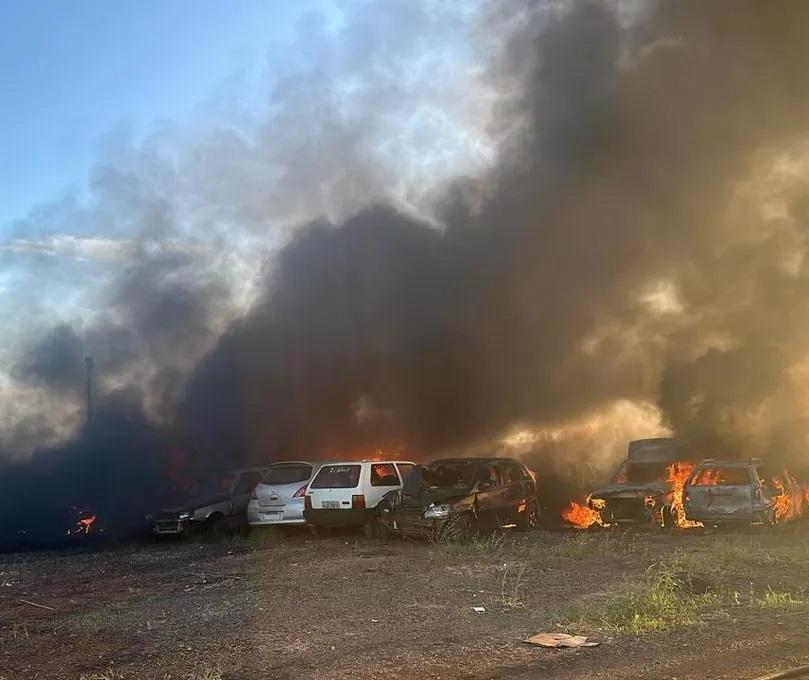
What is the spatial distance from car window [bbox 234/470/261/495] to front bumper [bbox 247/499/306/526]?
1.17m

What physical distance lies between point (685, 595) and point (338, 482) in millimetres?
7774

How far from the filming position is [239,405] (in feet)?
82.8

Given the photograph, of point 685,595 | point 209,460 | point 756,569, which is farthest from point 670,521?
point 209,460

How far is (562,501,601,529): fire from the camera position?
16641 mm

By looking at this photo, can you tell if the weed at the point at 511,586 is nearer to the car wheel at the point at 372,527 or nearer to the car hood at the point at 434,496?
the car hood at the point at 434,496

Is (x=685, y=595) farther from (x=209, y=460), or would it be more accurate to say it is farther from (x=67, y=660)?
(x=209, y=460)

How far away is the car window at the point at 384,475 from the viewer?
14761mm

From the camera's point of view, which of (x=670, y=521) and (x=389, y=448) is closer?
(x=670, y=521)

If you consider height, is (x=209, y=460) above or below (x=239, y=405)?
below

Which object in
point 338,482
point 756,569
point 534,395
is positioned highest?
point 534,395

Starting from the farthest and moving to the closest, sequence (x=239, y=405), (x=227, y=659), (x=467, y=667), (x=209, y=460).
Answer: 1. (x=239, y=405)
2. (x=209, y=460)
3. (x=227, y=659)
4. (x=467, y=667)

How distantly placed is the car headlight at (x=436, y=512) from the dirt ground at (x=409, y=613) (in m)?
0.65

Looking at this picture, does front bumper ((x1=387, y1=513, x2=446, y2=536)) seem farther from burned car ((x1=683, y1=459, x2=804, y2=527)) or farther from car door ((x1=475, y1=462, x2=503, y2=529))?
burned car ((x1=683, y1=459, x2=804, y2=527))

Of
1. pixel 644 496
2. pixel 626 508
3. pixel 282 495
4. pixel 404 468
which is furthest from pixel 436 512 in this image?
pixel 644 496
